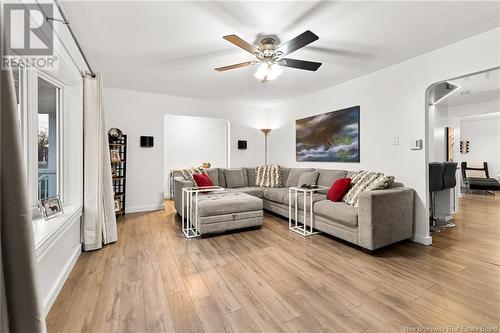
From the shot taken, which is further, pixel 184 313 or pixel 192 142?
pixel 192 142

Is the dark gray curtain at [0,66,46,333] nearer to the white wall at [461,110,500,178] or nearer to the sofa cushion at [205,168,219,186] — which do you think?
the sofa cushion at [205,168,219,186]

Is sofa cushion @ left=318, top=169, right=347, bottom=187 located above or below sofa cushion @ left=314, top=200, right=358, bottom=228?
above

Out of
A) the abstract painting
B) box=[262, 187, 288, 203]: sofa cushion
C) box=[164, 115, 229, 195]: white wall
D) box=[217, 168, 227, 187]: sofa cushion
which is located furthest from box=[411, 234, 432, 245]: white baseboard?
box=[164, 115, 229, 195]: white wall

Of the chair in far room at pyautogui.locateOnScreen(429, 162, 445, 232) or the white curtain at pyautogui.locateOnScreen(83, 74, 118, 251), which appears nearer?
the white curtain at pyautogui.locateOnScreen(83, 74, 118, 251)

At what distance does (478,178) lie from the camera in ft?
22.0

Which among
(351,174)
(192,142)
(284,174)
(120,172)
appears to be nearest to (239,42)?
(351,174)

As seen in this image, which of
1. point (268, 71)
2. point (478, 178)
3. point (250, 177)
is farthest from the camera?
point (478, 178)

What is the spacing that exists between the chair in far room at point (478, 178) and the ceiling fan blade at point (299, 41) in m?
7.72

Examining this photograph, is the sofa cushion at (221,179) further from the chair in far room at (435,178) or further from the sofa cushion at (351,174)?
the chair in far room at (435,178)

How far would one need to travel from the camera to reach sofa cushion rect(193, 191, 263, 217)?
3.19 meters

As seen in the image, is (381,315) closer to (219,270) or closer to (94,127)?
(219,270)

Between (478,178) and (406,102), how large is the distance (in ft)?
19.6

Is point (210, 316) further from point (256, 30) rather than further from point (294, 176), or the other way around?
point (294, 176)

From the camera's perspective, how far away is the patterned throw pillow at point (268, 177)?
16.2 feet
